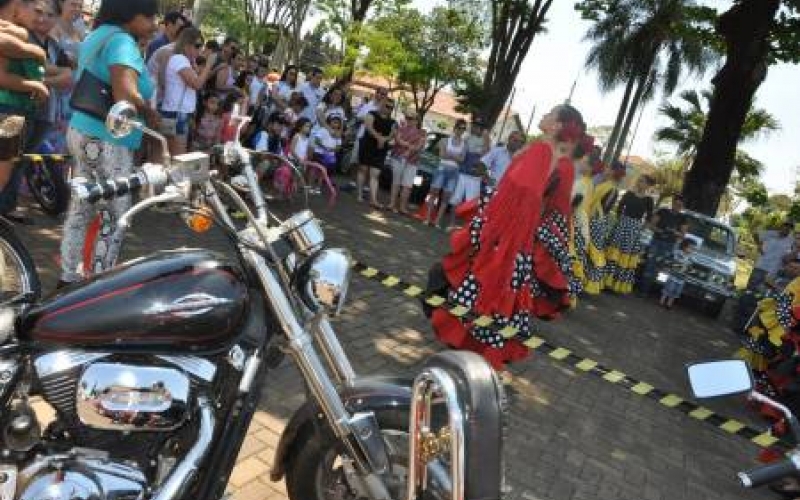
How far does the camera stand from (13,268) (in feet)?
9.74

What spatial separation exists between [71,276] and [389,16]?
3345 centimetres

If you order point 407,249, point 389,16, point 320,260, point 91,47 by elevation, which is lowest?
point 407,249

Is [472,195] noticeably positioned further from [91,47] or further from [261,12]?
[261,12]

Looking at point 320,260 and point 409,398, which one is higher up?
point 320,260

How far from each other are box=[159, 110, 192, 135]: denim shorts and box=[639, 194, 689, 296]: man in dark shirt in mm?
7566

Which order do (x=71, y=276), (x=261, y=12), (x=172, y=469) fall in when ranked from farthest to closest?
(x=261, y=12), (x=71, y=276), (x=172, y=469)

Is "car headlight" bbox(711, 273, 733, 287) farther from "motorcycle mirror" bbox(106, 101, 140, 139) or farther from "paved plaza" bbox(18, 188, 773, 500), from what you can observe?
"motorcycle mirror" bbox(106, 101, 140, 139)

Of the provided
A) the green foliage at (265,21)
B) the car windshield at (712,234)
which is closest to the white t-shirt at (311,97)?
the car windshield at (712,234)

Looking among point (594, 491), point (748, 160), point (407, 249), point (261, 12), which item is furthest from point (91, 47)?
Result: point (748, 160)

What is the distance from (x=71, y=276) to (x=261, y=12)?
104 ft

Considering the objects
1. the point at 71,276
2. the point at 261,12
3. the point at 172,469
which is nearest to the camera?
the point at 172,469

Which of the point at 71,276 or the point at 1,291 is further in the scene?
the point at 71,276

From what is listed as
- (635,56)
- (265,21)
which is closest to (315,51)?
(265,21)

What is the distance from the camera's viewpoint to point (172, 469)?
2143mm
